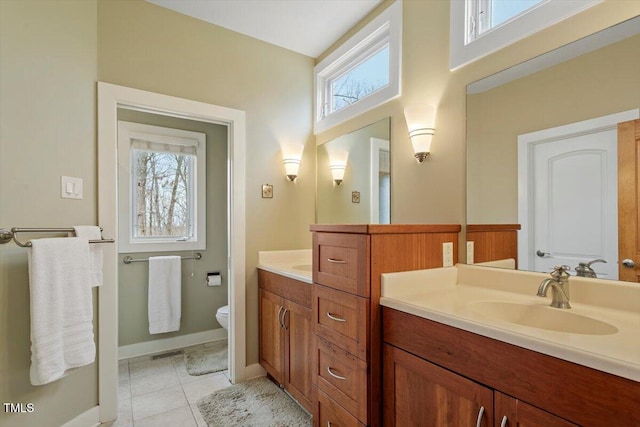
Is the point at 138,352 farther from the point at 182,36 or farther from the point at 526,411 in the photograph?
the point at 526,411

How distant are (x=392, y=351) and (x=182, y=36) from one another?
2.49 metres

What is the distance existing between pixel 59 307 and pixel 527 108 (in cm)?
248

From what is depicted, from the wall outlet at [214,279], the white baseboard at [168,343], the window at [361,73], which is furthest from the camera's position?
the wall outlet at [214,279]

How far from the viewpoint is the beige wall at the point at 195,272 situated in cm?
293

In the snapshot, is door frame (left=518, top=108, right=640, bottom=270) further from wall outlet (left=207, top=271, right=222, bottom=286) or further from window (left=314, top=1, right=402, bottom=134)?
wall outlet (left=207, top=271, right=222, bottom=286)

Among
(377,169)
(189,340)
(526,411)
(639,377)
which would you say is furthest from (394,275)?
(189,340)

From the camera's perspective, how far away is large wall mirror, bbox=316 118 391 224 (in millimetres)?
2180

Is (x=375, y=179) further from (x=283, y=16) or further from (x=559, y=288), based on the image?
(x=283, y=16)

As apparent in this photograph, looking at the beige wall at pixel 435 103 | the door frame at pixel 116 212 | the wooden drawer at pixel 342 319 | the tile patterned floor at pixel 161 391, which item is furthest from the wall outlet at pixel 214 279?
the beige wall at pixel 435 103

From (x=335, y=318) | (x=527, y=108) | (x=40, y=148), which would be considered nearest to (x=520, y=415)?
(x=335, y=318)

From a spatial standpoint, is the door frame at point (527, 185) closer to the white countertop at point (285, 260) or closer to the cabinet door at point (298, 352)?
the cabinet door at point (298, 352)

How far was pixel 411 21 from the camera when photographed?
77.1 inches

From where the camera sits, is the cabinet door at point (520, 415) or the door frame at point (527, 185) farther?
the door frame at point (527, 185)

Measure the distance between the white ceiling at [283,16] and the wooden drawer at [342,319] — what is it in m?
1.94
